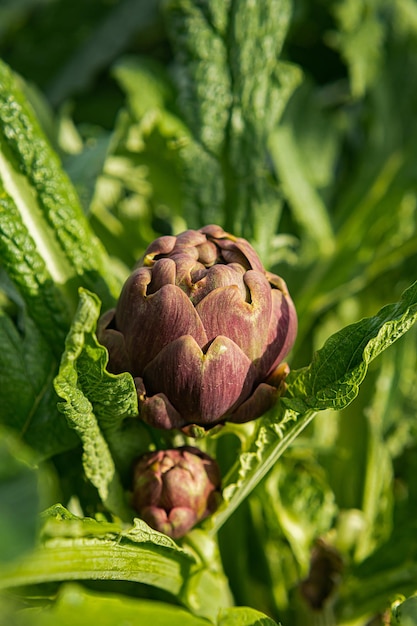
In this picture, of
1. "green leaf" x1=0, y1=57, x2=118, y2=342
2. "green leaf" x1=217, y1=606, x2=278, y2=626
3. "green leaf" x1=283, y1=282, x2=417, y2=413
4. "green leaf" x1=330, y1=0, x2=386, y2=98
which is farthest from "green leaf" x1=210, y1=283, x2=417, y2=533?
"green leaf" x1=330, y1=0, x2=386, y2=98

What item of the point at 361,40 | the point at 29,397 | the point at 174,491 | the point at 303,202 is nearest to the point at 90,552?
the point at 174,491

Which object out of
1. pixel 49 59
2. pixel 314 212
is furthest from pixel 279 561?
pixel 49 59

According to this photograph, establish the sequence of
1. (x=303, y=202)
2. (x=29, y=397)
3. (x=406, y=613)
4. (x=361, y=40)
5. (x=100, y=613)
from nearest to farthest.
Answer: (x=100, y=613) → (x=406, y=613) → (x=29, y=397) → (x=303, y=202) → (x=361, y=40)

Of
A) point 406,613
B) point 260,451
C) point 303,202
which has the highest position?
point 303,202

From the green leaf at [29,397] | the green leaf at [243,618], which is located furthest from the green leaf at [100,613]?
the green leaf at [29,397]

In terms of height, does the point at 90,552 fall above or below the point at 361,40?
below

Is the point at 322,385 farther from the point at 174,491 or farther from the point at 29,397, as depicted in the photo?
the point at 29,397

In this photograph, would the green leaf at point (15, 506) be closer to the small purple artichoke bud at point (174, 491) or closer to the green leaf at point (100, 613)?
the green leaf at point (100, 613)

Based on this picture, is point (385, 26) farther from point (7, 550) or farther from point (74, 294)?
point (7, 550)
